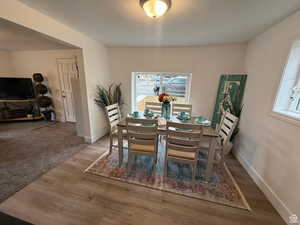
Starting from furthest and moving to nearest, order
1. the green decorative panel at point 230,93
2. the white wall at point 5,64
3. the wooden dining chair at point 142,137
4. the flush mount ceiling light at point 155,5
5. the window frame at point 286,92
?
the white wall at point 5,64, the green decorative panel at point 230,93, the wooden dining chair at point 142,137, the window frame at point 286,92, the flush mount ceiling light at point 155,5

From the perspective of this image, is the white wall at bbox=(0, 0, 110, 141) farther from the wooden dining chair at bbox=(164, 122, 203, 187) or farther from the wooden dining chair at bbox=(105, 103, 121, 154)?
the wooden dining chair at bbox=(164, 122, 203, 187)

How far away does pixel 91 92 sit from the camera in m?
2.81

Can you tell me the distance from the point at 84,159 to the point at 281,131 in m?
2.99

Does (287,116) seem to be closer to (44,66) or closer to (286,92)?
(286,92)

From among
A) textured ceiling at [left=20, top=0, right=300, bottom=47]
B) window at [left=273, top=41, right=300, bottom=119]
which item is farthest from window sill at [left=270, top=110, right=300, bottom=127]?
textured ceiling at [left=20, top=0, right=300, bottom=47]

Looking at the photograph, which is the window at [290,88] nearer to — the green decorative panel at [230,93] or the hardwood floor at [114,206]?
the green decorative panel at [230,93]

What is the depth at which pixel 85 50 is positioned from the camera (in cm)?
253

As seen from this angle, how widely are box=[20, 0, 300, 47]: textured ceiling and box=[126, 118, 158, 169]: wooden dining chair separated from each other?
4.65 ft

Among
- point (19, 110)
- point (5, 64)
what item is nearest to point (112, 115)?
point (19, 110)

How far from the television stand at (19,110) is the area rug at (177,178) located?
3687 mm

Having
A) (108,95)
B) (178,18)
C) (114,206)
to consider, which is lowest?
(114,206)

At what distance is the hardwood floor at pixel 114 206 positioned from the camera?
132 centimetres

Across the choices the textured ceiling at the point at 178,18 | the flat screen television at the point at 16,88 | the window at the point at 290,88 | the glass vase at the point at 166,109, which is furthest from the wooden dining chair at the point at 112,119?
the flat screen television at the point at 16,88

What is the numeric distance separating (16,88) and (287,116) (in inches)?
252
